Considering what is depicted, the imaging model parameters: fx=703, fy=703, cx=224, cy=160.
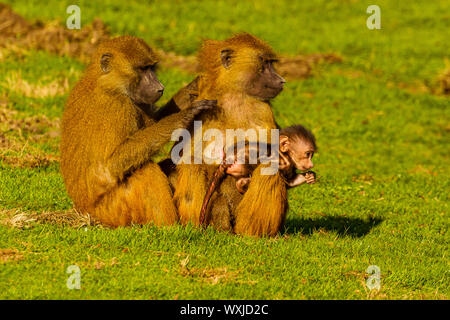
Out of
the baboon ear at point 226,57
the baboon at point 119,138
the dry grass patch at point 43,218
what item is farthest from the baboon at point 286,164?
the dry grass patch at point 43,218

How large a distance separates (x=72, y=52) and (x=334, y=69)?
5.80m

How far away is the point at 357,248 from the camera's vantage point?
22.8ft

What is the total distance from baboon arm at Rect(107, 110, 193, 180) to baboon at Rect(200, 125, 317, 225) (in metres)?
0.60

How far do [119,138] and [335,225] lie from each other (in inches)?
124

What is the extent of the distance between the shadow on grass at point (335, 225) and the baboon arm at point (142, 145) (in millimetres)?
1868

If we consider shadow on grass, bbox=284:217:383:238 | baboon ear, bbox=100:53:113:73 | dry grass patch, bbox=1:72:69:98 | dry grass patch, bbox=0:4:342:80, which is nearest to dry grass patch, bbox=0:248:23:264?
baboon ear, bbox=100:53:113:73

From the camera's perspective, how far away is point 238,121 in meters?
6.49

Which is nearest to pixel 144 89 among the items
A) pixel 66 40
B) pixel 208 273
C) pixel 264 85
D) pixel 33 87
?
pixel 264 85

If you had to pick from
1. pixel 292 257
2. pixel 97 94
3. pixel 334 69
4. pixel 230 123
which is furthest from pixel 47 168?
pixel 334 69

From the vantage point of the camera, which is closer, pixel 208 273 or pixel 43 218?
pixel 208 273

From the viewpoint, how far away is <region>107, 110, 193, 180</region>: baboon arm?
6.15 meters

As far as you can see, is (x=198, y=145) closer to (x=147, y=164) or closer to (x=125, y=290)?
(x=147, y=164)

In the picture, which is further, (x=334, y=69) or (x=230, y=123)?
(x=334, y=69)

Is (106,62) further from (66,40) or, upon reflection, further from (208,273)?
(66,40)
